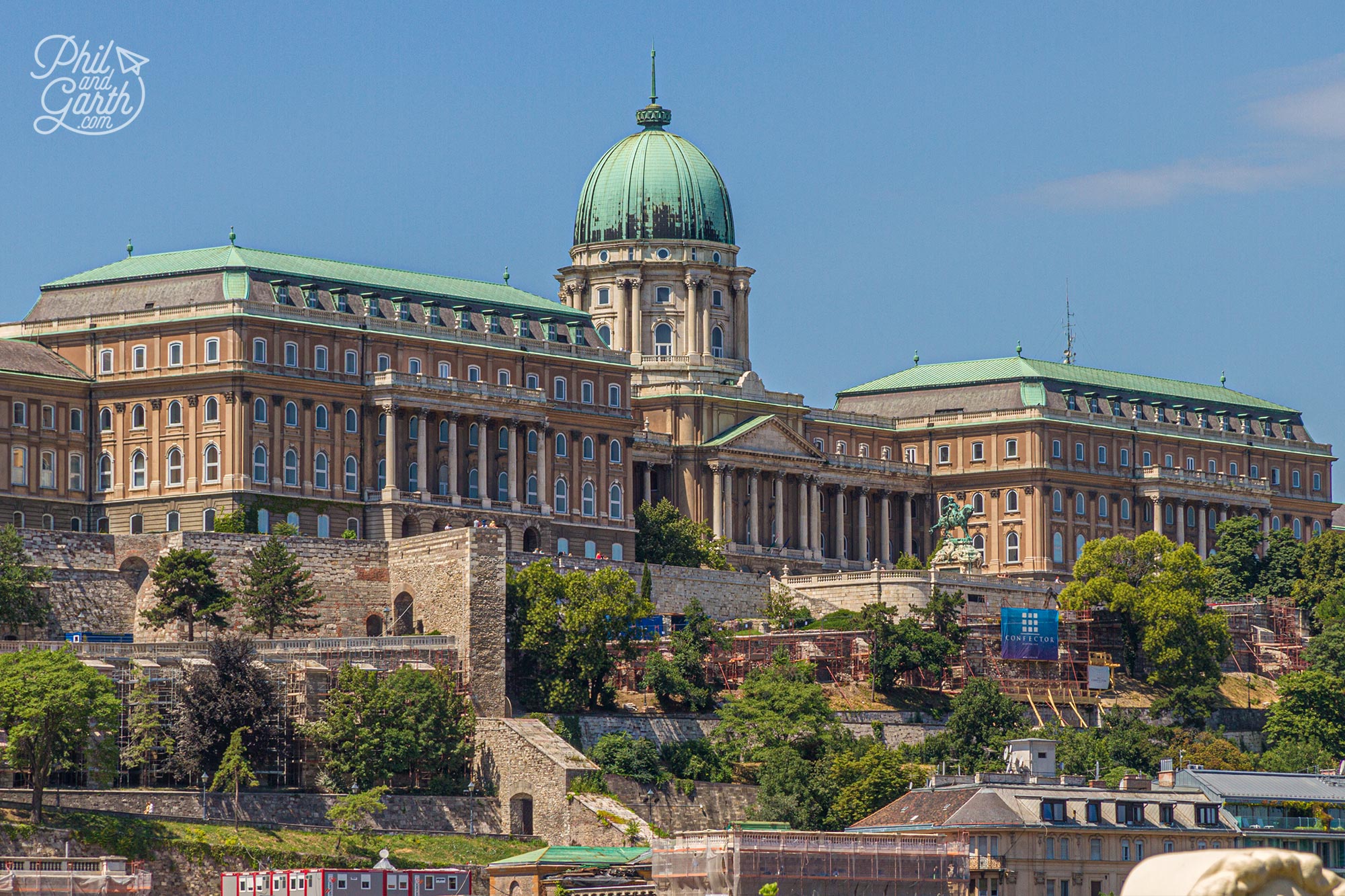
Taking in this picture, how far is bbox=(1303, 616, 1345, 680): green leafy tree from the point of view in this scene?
14612cm

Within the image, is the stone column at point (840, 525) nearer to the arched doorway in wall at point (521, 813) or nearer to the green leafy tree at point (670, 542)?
the green leafy tree at point (670, 542)

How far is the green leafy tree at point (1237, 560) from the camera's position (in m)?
172

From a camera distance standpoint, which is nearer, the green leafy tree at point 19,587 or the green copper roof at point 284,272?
the green leafy tree at point 19,587

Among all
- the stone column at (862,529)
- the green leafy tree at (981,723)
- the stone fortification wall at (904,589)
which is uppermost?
the stone column at (862,529)

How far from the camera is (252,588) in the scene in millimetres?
122312

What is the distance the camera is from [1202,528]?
19300 cm

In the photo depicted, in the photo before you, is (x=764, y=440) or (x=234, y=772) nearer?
(x=234, y=772)

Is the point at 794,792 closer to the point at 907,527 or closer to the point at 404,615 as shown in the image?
the point at 404,615

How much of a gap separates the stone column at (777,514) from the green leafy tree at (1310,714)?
41128 millimetres

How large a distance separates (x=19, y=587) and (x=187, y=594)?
7713 millimetres

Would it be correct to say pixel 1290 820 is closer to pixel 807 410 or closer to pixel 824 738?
pixel 824 738

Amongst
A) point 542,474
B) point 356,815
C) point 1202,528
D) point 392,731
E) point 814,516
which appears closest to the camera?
point 356,815

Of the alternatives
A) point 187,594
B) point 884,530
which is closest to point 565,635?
point 187,594

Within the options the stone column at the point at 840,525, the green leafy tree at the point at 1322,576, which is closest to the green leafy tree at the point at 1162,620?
the green leafy tree at the point at 1322,576
